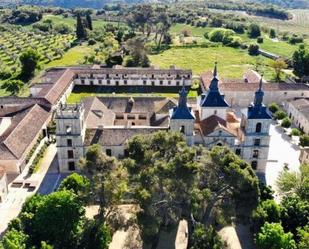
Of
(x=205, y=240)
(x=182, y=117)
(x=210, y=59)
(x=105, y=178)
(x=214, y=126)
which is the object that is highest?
(x=182, y=117)

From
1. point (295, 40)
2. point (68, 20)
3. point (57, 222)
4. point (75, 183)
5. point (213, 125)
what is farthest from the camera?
point (68, 20)

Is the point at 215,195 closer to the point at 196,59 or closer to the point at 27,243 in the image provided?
the point at 27,243

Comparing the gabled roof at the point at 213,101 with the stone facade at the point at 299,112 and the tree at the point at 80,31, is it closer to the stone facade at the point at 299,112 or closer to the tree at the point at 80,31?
the stone facade at the point at 299,112

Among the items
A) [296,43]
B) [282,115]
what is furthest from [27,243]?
[296,43]

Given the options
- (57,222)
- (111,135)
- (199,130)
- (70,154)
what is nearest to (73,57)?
(111,135)

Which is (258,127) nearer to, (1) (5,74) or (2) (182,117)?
(2) (182,117)

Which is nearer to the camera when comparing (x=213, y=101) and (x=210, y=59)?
(x=213, y=101)

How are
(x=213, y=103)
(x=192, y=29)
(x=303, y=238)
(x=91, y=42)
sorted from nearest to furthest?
(x=303, y=238), (x=213, y=103), (x=91, y=42), (x=192, y=29)

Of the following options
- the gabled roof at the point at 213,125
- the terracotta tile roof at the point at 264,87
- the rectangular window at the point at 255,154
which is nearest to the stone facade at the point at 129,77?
the terracotta tile roof at the point at 264,87
